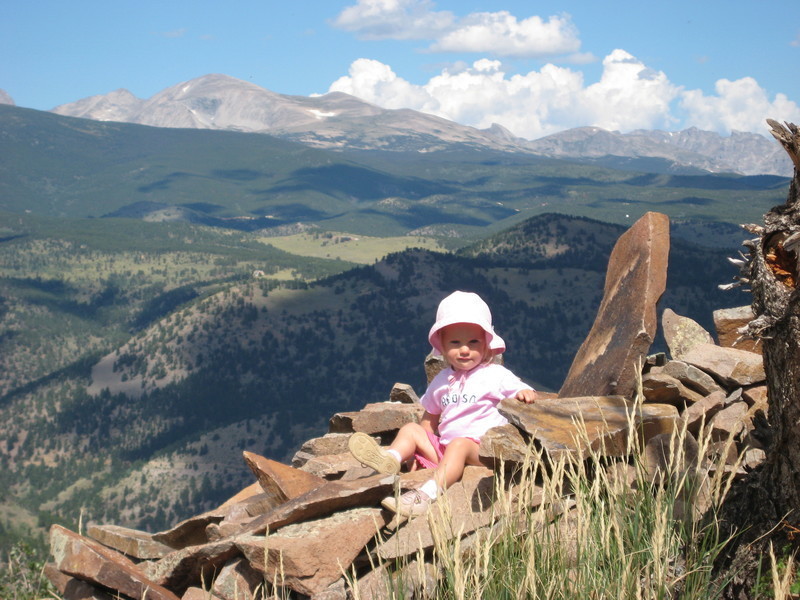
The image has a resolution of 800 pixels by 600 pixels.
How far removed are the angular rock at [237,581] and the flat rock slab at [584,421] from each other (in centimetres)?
255

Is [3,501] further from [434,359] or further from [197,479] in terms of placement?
[434,359]

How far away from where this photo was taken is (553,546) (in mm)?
5266

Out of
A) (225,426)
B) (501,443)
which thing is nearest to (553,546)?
(501,443)

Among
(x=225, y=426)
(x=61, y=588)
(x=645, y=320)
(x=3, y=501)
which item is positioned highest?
(x=645, y=320)

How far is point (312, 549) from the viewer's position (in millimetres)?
6762

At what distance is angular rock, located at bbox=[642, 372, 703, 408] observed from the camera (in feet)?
29.9

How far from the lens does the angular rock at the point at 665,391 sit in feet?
29.9

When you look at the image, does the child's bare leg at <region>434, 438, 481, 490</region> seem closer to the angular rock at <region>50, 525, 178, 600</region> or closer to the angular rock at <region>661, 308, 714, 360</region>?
the angular rock at <region>50, 525, 178, 600</region>

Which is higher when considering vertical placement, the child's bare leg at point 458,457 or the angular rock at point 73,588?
the child's bare leg at point 458,457

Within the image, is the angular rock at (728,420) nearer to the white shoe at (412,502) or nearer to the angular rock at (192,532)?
the white shoe at (412,502)

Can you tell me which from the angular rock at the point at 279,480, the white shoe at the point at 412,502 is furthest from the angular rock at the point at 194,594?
the white shoe at the point at 412,502

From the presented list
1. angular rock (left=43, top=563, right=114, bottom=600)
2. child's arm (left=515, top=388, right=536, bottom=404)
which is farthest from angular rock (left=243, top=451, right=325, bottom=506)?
child's arm (left=515, top=388, right=536, bottom=404)

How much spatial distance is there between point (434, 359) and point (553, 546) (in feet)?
26.3

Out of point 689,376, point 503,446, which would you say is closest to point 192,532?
point 503,446
